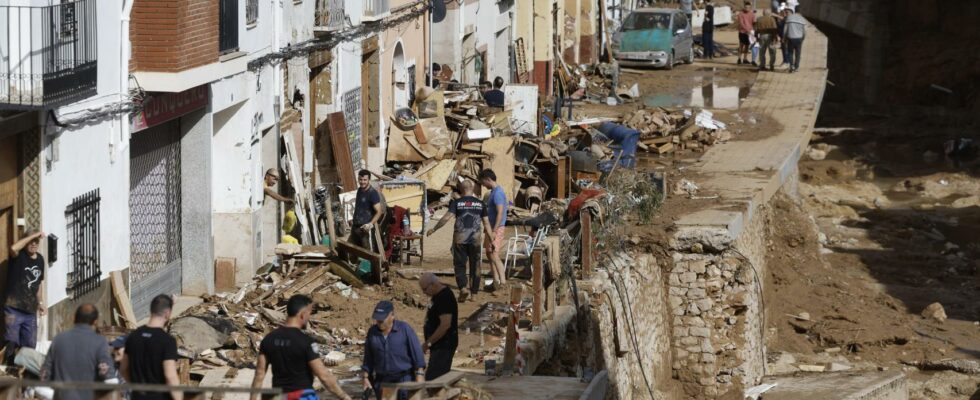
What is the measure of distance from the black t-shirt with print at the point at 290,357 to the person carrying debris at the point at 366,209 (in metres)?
8.67

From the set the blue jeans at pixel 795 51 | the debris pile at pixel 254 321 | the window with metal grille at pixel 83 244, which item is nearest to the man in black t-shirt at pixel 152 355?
the debris pile at pixel 254 321

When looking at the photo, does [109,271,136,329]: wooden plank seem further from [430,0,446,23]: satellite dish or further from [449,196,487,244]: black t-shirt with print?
[430,0,446,23]: satellite dish

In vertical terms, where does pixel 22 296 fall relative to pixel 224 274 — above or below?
above

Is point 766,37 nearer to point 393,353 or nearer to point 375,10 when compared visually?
point 375,10

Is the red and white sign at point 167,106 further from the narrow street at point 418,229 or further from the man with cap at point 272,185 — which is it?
the man with cap at point 272,185

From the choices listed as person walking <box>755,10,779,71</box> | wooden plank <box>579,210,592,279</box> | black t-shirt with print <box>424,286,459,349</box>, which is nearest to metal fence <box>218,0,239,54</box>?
wooden plank <box>579,210,592,279</box>

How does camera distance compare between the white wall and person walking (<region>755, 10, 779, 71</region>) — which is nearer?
the white wall

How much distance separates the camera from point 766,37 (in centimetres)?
3962

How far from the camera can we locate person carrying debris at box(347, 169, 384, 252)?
19.0m

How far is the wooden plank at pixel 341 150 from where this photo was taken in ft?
75.3

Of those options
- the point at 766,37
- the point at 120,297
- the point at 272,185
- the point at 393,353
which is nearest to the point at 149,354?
the point at 393,353

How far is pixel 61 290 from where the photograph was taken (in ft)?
48.2

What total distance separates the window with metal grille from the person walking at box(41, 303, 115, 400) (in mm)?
5235

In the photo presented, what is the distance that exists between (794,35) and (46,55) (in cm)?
2718
